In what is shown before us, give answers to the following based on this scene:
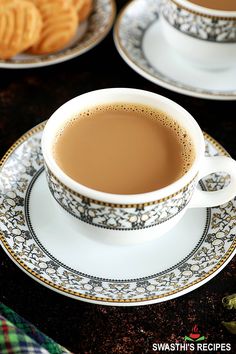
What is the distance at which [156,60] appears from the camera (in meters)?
1.53

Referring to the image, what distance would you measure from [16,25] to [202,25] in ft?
1.45

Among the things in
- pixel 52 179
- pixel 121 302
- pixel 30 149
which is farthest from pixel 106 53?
pixel 121 302

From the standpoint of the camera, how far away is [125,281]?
99 cm

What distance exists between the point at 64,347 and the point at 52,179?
27 centimetres

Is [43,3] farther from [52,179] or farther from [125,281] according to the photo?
[125,281]

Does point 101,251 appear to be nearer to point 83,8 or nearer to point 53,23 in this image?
point 53,23

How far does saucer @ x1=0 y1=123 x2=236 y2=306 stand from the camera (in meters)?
0.97

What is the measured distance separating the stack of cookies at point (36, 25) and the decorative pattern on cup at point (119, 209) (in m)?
0.56

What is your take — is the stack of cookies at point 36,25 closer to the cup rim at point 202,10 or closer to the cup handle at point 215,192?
the cup rim at point 202,10

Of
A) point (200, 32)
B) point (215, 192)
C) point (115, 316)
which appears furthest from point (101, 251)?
point (200, 32)

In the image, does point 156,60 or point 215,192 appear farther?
point 156,60

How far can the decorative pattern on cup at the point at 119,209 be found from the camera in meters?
0.94

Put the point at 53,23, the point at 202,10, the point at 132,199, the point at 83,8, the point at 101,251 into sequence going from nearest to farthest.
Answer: the point at 132,199 → the point at 101,251 → the point at 202,10 → the point at 53,23 → the point at 83,8

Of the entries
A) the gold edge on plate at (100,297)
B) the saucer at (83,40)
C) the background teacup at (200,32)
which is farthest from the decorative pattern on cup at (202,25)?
the gold edge on plate at (100,297)
